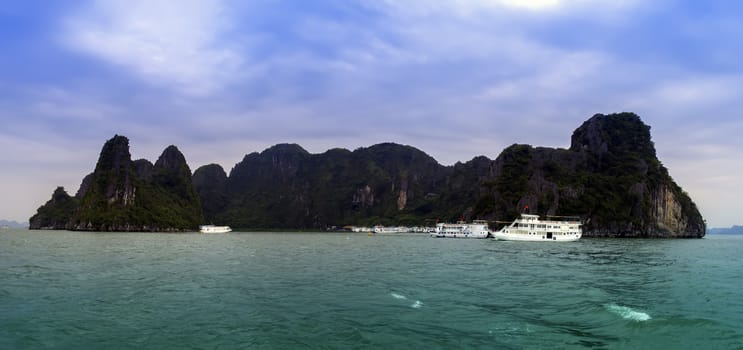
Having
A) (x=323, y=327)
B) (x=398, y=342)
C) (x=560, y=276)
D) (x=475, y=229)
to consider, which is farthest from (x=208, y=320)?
(x=475, y=229)

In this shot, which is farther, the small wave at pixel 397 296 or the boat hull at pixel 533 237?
the boat hull at pixel 533 237

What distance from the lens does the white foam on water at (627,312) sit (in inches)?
931

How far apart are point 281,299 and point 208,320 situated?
21.7ft

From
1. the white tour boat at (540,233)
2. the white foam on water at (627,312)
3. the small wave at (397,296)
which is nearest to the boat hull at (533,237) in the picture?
the white tour boat at (540,233)

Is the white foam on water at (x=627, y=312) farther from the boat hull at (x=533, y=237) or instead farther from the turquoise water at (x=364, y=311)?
the boat hull at (x=533, y=237)

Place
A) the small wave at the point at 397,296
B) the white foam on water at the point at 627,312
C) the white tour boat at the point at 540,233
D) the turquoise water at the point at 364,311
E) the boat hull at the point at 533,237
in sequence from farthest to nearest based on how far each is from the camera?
the white tour boat at the point at 540,233 < the boat hull at the point at 533,237 < the small wave at the point at 397,296 < the white foam on water at the point at 627,312 < the turquoise water at the point at 364,311

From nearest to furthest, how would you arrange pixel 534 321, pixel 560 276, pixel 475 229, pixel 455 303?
pixel 534 321 < pixel 455 303 < pixel 560 276 < pixel 475 229

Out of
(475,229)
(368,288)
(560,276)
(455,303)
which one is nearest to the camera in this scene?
(455,303)

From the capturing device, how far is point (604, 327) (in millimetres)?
22000

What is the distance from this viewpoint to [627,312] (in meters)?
25.2

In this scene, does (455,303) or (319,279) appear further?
(319,279)

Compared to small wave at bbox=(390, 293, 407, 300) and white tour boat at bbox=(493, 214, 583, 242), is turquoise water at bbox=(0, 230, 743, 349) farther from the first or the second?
white tour boat at bbox=(493, 214, 583, 242)

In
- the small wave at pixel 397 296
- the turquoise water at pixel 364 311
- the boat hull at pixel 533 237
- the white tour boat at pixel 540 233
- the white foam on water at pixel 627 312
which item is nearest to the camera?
the turquoise water at pixel 364 311

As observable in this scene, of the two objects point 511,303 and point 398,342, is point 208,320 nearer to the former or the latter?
point 398,342
